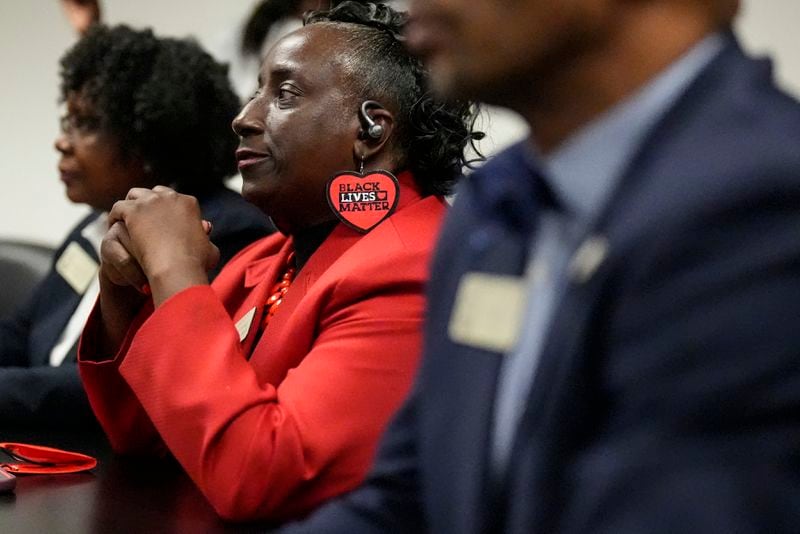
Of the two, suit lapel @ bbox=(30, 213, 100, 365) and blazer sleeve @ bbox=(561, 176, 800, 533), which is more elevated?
blazer sleeve @ bbox=(561, 176, 800, 533)

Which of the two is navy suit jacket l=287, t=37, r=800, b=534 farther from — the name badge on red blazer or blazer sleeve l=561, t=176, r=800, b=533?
the name badge on red blazer

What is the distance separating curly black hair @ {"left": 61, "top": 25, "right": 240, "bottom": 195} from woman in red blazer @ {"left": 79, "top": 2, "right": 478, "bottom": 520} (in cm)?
61

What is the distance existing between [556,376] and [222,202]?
154 centimetres

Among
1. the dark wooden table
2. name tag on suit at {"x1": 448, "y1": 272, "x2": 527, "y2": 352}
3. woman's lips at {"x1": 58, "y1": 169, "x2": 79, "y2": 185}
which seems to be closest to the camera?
name tag on suit at {"x1": 448, "y1": 272, "x2": 527, "y2": 352}

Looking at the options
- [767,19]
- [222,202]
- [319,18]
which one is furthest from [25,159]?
[767,19]

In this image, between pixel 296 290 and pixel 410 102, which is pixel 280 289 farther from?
pixel 410 102

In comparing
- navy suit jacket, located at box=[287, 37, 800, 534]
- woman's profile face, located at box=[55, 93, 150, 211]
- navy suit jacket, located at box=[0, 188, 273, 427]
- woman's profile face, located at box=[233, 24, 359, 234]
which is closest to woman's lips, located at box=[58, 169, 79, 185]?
woman's profile face, located at box=[55, 93, 150, 211]

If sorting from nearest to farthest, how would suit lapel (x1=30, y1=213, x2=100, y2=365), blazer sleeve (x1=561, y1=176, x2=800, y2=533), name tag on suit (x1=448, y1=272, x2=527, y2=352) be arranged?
blazer sleeve (x1=561, y1=176, x2=800, y2=533), name tag on suit (x1=448, y1=272, x2=527, y2=352), suit lapel (x1=30, y1=213, x2=100, y2=365)

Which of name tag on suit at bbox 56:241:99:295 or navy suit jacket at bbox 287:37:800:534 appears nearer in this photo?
navy suit jacket at bbox 287:37:800:534

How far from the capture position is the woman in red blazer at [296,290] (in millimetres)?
1247

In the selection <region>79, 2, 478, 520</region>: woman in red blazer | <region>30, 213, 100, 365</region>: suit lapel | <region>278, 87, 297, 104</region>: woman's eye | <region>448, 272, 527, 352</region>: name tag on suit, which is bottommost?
<region>30, 213, 100, 365</region>: suit lapel

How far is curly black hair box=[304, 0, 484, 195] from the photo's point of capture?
1561 mm

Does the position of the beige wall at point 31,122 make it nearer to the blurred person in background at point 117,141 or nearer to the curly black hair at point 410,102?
the blurred person in background at point 117,141

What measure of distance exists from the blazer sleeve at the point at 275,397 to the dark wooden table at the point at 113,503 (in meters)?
0.04
